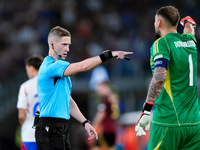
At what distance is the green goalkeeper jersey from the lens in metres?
4.00

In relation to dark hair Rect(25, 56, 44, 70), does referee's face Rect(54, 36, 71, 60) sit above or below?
above

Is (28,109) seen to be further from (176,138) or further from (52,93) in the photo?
(176,138)

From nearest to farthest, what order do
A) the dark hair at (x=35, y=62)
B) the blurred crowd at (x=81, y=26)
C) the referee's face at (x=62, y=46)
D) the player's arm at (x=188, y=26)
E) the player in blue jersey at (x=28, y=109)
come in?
the referee's face at (x=62, y=46) < the player's arm at (x=188, y=26) < the player in blue jersey at (x=28, y=109) < the dark hair at (x=35, y=62) < the blurred crowd at (x=81, y=26)

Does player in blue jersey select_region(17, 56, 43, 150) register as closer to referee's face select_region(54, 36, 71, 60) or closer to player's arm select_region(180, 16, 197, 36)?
referee's face select_region(54, 36, 71, 60)

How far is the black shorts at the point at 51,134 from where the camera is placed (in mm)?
4191

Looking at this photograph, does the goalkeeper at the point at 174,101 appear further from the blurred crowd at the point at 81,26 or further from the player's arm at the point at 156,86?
the blurred crowd at the point at 81,26

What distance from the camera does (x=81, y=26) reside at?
1584 cm

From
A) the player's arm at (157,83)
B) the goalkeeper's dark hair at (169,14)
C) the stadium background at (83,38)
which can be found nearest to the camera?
the player's arm at (157,83)

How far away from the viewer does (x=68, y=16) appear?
53.7 ft

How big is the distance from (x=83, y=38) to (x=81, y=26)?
0.89m

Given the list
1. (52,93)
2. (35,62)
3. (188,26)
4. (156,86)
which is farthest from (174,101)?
(35,62)

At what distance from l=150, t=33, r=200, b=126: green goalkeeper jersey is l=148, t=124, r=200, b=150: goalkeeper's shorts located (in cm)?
6

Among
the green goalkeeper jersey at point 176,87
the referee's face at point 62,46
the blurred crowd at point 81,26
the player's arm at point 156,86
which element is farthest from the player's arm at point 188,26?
the blurred crowd at point 81,26

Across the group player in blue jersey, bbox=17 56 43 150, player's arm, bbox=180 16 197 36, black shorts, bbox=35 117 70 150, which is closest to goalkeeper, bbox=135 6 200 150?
player's arm, bbox=180 16 197 36
